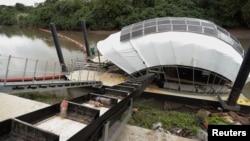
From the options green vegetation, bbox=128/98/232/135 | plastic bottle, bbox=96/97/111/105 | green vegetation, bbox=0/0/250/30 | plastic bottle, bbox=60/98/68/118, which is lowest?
green vegetation, bbox=128/98/232/135

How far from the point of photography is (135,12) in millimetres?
Result: 36000

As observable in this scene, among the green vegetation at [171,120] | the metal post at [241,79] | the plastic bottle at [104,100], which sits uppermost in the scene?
the metal post at [241,79]

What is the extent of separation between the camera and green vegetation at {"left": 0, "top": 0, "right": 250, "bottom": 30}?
3185cm

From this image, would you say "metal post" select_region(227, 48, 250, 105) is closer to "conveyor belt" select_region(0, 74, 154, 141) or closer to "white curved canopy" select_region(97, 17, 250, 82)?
"white curved canopy" select_region(97, 17, 250, 82)

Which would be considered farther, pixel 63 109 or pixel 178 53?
pixel 178 53

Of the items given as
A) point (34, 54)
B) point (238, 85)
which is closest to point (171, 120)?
point (238, 85)

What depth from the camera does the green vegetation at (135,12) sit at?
3185 centimetres

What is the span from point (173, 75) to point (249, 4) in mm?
25442

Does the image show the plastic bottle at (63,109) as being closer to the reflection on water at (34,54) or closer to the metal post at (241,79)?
the reflection on water at (34,54)

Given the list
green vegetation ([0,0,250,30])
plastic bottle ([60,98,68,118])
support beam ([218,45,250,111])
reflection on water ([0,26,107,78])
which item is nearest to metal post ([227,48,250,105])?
support beam ([218,45,250,111])

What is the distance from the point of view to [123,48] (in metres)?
11.4

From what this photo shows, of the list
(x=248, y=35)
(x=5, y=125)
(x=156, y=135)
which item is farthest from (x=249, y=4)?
(x=5, y=125)

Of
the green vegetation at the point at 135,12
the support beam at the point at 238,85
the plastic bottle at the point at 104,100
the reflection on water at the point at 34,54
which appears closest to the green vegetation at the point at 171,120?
the support beam at the point at 238,85

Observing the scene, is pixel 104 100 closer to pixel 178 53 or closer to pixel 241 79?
pixel 241 79
